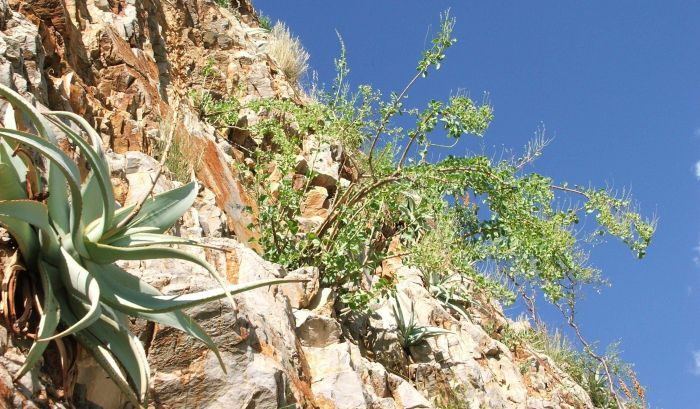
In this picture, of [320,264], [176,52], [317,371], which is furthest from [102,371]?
[176,52]

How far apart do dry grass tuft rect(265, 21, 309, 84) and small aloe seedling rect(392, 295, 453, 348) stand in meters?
5.97

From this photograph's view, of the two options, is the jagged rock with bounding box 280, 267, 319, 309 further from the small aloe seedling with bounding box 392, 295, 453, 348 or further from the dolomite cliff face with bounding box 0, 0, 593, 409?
the small aloe seedling with bounding box 392, 295, 453, 348

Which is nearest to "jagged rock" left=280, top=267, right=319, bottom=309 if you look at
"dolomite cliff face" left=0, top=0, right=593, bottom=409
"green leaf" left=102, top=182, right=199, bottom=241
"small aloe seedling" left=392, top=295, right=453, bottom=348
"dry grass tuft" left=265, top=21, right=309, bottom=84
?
"dolomite cliff face" left=0, top=0, right=593, bottom=409

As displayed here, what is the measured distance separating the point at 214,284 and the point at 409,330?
423 cm

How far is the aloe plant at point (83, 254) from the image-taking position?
3568 mm

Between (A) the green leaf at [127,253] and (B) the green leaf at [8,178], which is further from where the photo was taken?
(A) the green leaf at [127,253]

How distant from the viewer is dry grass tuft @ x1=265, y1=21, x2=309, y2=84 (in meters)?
13.3

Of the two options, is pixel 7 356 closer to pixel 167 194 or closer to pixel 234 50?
pixel 167 194

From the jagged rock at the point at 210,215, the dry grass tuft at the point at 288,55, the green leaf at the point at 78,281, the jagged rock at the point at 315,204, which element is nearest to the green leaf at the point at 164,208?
the green leaf at the point at 78,281

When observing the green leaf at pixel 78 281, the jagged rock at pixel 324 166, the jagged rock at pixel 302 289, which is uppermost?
the jagged rock at pixel 324 166

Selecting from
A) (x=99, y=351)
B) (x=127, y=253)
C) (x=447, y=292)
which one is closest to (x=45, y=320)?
(x=99, y=351)

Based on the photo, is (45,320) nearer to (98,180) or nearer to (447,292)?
(98,180)

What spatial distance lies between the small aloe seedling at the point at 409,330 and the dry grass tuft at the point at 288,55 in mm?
5967

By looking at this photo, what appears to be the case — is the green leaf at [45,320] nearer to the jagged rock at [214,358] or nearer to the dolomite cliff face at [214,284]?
the dolomite cliff face at [214,284]
